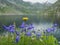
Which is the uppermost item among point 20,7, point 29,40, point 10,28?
point 20,7

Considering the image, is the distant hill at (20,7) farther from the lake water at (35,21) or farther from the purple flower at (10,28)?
the purple flower at (10,28)

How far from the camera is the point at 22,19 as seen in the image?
239 cm

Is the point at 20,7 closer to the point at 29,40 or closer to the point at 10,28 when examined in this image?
the point at 10,28

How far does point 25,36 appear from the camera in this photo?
221 cm

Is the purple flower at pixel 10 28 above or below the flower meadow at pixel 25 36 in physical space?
above

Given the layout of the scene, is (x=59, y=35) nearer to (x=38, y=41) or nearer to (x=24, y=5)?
(x=38, y=41)

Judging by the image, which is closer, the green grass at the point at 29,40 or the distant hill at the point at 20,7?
the green grass at the point at 29,40

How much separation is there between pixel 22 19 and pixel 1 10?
36 cm

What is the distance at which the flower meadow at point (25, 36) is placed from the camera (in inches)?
86.5

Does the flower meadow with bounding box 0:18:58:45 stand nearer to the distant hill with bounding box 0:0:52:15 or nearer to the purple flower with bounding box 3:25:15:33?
the purple flower with bounding box 3:25:15:33

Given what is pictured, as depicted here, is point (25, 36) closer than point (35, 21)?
Yes

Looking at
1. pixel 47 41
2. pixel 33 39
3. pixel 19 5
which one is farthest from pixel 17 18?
pixel 47 41

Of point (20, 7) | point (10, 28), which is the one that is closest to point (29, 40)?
point (10, 28)

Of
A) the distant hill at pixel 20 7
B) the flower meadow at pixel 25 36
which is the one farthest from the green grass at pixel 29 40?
the distant hill at pixel 20 7
